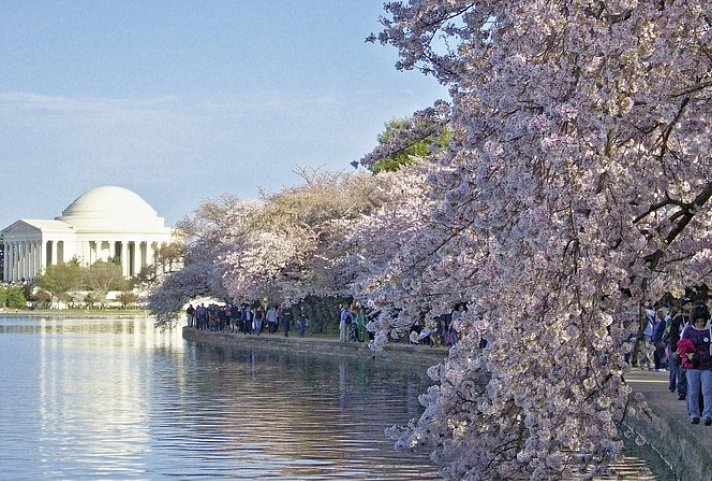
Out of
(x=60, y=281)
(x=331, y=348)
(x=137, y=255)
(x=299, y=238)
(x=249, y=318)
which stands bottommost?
(x=331, y=348)

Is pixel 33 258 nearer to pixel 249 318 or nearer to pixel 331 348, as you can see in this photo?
pixel 249 318

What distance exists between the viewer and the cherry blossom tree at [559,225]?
7.71 m

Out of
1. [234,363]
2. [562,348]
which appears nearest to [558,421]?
[562,348]

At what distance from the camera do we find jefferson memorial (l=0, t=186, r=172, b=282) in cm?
17862

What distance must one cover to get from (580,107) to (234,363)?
30492 millimetres

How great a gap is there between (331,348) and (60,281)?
9602 centimetres

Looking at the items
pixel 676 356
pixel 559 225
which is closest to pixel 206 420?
pixel 676 356

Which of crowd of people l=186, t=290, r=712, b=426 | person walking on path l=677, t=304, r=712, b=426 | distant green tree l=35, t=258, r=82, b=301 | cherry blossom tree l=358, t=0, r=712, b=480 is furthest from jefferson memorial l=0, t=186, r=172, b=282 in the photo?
cherry blossom tree l=358, t=0, r=712, b=480

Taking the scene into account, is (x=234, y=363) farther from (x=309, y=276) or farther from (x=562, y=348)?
(x=562, y=348)

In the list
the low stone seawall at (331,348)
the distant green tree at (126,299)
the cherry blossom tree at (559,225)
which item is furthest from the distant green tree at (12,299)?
the cherry blossom tree at (559,225)

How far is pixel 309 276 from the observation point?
5091 cm

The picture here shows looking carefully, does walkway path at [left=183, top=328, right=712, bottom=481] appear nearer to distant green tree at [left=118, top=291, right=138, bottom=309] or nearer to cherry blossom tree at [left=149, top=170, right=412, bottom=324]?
cherry blossom tree at [left=149, top=170, right=412, bottom=324]

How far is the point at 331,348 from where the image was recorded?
4188 centimetres

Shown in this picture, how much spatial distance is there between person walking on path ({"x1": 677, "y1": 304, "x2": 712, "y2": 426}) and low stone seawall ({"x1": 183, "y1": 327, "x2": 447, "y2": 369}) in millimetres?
13760
